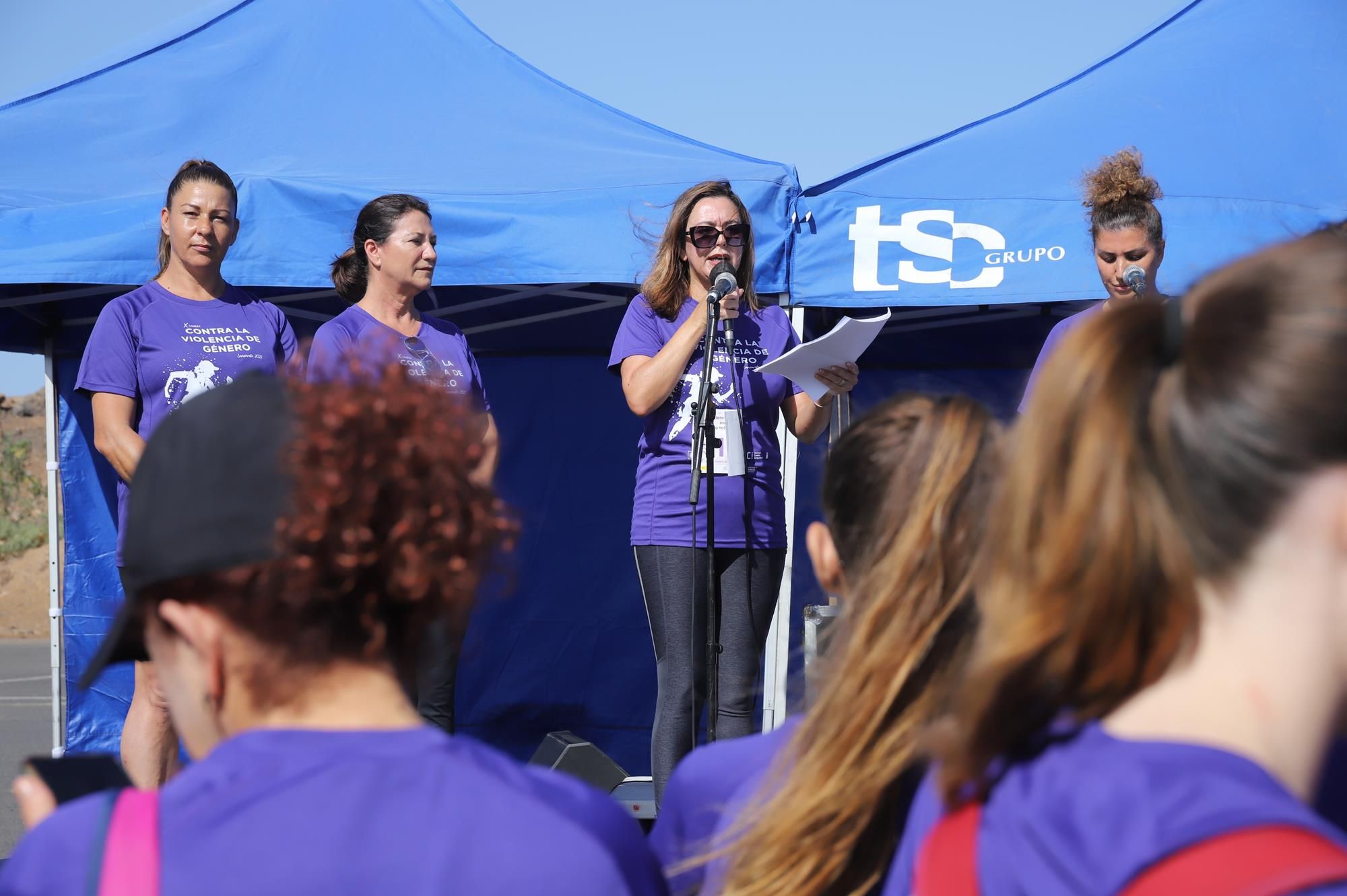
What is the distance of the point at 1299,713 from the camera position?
0.76 meters

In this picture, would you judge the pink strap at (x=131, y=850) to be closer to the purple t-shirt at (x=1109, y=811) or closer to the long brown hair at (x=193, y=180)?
the purple t-shirt at (x=1109, y=811)

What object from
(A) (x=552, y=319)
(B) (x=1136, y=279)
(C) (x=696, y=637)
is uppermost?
(A) (x=552, y=319)

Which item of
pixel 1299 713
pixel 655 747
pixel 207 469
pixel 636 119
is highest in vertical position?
pixel 636 119

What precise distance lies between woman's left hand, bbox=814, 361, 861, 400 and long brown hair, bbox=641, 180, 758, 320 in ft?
1.61

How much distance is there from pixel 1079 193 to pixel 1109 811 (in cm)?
383

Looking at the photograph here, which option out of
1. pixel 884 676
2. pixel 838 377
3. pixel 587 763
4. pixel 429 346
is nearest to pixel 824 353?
pixel 838 377

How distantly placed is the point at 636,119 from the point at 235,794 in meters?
4.77

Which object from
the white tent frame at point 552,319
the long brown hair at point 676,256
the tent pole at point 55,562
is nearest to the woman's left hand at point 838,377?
the long brown hair at point 676,256

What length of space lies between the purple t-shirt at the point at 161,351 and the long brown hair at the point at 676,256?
116 cm

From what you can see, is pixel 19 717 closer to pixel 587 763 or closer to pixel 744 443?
pixel 587 763

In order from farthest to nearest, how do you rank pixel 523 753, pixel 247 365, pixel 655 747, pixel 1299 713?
pixel 523 753 → pixel 247 365 → pixel 655 747 → pixel 1299 713

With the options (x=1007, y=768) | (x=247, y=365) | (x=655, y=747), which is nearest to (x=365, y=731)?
(x=1007, y=768)

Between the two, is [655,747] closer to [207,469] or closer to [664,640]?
[664,640]

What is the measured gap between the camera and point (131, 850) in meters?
0.82
